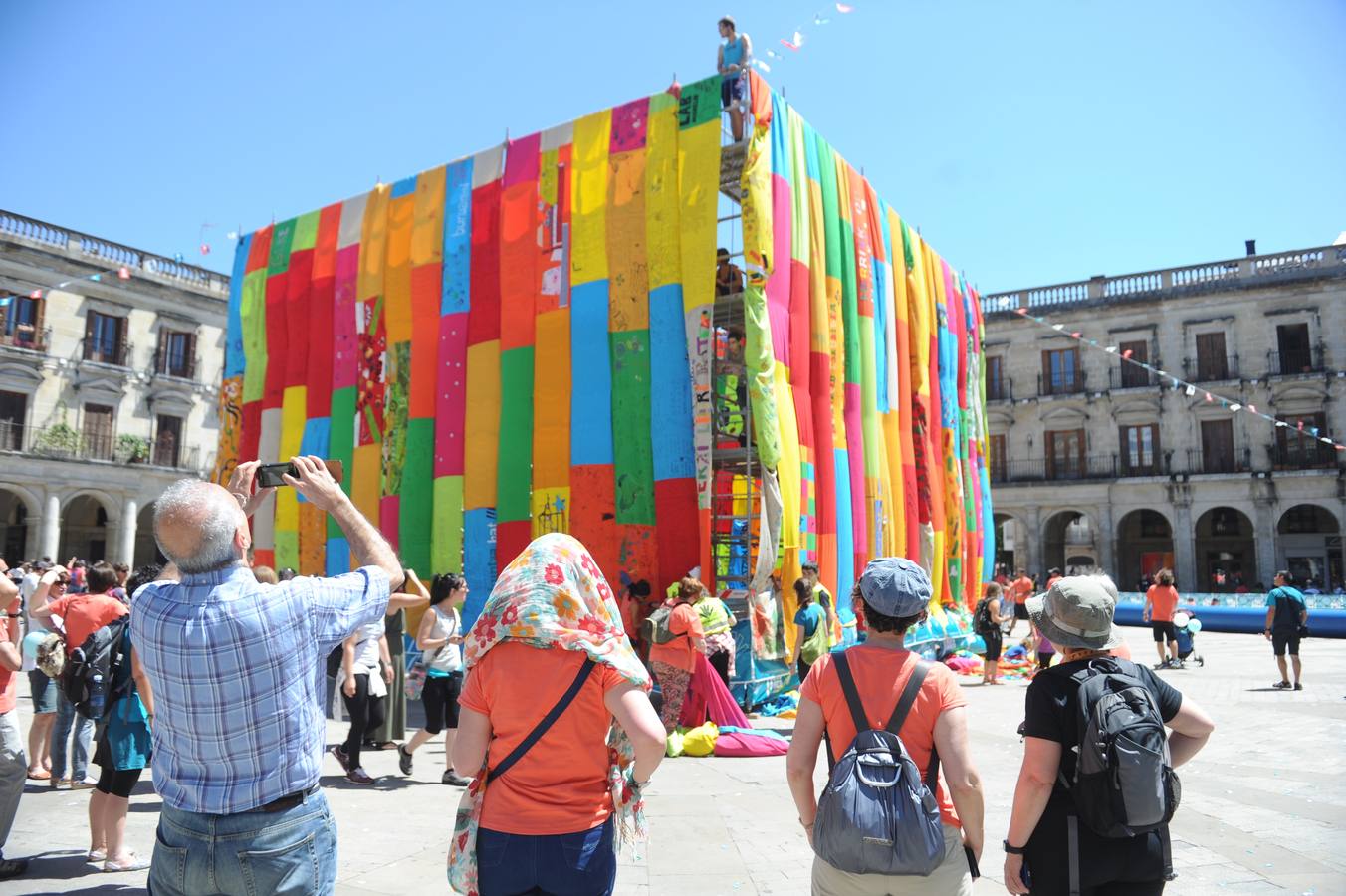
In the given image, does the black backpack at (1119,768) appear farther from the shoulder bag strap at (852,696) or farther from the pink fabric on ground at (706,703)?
the pink fabric on ground at (706,703)

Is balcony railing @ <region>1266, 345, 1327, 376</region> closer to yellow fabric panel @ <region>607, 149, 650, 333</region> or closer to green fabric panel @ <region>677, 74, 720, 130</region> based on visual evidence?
green fabric panel @ <region>677, 74, 720, 130</region>

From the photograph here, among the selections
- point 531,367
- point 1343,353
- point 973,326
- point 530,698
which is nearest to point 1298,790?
point 530,698

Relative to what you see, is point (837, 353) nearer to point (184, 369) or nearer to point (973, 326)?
point (973, 326)

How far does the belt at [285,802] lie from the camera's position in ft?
7.45

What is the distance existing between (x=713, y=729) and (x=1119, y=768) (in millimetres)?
5636

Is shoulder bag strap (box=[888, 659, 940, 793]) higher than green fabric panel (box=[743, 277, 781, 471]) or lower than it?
lower

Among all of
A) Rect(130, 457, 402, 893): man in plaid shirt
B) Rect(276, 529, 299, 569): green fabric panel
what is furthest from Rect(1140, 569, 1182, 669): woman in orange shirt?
Rect(130, 457, 402, 893): man in plaid shirt

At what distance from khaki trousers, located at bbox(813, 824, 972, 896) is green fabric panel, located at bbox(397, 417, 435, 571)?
33.8ft

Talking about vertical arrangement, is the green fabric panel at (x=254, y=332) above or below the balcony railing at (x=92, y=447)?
above

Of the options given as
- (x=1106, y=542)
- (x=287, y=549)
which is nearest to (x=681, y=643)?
(x=287, y=549)

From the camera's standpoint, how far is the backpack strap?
2561 millimetres

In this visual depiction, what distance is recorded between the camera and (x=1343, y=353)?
26.4 m

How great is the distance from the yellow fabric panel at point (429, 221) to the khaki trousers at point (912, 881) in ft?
38.1

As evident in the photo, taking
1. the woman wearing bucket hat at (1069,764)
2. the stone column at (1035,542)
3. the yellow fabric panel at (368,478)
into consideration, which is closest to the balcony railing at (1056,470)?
the stone column at (1035,542)
